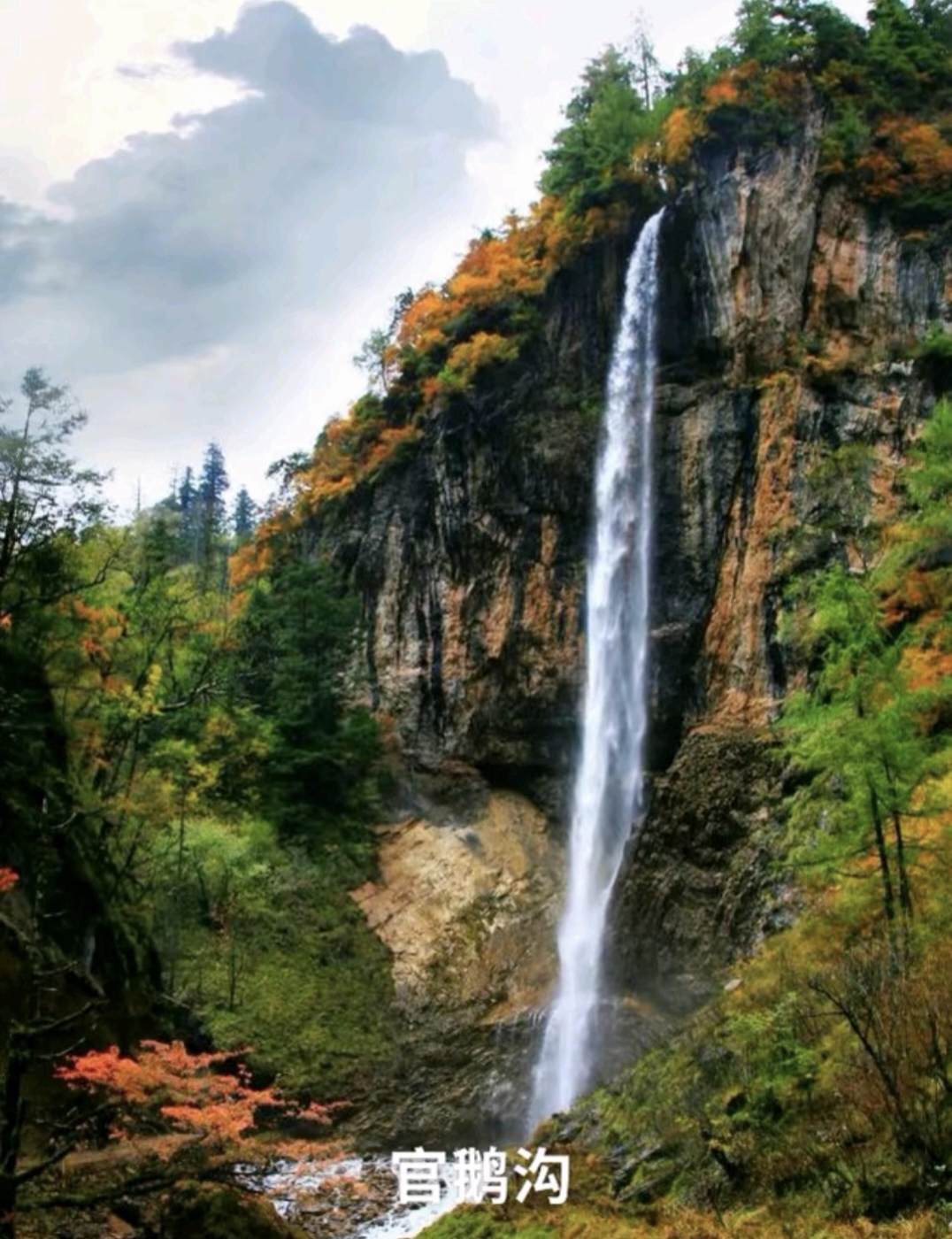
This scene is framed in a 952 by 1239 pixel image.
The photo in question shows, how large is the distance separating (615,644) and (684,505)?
437cm

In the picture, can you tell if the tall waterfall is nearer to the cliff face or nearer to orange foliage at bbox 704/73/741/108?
the cliff face

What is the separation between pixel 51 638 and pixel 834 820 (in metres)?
12.9

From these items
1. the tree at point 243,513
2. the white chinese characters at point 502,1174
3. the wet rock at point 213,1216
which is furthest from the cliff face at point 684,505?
the tree at point 243,513

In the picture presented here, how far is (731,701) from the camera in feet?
87.0

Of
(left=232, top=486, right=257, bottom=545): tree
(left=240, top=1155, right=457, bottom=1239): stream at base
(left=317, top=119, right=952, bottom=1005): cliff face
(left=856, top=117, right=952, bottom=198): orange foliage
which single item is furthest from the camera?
(left=232, top=486, right=257, bottom=545): tree

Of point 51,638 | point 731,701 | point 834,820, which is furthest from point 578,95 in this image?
point 834,820

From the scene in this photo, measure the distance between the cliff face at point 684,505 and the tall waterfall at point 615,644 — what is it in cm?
52

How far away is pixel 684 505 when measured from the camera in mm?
29703

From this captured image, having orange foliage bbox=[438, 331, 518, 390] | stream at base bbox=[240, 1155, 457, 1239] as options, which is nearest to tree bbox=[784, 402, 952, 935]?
stream at base bbox=[240, 1155, 457, 1239]

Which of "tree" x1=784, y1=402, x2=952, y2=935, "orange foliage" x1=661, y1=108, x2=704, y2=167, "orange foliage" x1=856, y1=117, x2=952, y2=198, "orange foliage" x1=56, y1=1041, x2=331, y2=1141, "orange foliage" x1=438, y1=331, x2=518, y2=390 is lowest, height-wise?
"orange foliage" x1=56, y1=1041, x2=331, y2=1141

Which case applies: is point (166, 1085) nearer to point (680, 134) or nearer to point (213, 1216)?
point (213, 1216)

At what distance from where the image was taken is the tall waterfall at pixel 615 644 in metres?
26.7

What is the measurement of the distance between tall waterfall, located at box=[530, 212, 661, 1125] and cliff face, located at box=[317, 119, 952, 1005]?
0.52 m

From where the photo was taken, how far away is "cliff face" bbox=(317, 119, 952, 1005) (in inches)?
997
